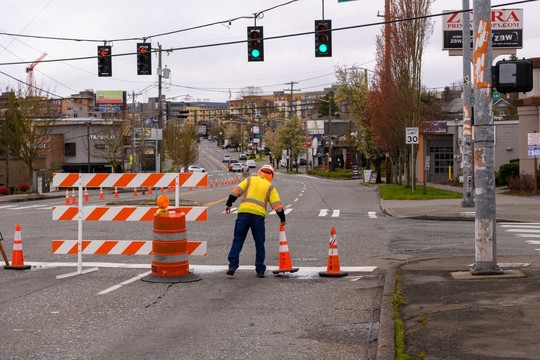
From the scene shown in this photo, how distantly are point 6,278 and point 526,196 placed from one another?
26698 millimetres

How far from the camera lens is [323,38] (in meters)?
26.8

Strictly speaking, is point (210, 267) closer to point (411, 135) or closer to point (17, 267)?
point (17, 267)

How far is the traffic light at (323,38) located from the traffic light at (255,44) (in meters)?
1.94

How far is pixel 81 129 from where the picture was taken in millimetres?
83938

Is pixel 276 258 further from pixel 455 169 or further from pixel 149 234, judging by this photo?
pixel 455 169

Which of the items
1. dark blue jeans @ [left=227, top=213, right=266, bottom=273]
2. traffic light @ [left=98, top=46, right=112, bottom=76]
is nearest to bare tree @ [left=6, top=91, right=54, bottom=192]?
traffic light @ [left=98, top=46, right=112, bottom=76]

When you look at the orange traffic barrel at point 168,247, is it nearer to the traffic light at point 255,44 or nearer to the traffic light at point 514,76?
the traffic light at point 514,76

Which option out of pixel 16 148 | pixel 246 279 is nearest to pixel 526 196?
pixel 246 279

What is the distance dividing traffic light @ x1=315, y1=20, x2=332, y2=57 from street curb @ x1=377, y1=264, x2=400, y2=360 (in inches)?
655

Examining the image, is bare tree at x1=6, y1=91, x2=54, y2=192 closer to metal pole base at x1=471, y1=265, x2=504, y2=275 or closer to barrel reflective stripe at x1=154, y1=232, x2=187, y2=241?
barrel reflective stripe at x1=154, y1=232, x2=187, y2=241

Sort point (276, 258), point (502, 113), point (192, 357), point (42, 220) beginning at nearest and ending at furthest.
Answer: point (192, 357), point (276, 258), point (42, 220), point (502, 113)

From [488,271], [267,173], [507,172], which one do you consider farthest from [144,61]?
[507,172]

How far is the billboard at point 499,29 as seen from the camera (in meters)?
33.1

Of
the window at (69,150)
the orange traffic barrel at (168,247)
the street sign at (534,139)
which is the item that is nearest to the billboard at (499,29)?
the street sign at (534,139)
